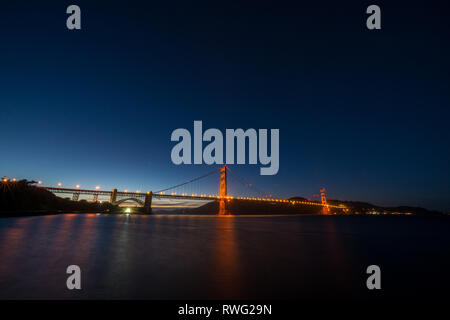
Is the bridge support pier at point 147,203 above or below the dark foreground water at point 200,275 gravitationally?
below

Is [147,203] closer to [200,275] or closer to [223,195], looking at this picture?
[223,195]

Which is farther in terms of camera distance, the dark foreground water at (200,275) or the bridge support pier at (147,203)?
the bridge support pier at (147,203)

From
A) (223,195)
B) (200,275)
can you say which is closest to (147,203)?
(223,195)

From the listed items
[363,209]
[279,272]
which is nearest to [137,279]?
[279,272]

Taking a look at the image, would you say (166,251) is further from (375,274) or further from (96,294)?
(375,274)

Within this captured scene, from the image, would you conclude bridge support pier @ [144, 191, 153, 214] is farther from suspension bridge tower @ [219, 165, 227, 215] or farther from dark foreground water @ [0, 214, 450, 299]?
dark foreground water @ [0, 214, 450, 299]

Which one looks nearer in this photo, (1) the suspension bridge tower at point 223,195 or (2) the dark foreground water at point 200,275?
(2) the dark foreground water at point 200,275

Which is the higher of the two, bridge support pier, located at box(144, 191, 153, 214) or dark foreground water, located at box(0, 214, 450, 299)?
dark foreground water, located at box(0, 214, 450, 299)

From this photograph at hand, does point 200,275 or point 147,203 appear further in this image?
point 147,203

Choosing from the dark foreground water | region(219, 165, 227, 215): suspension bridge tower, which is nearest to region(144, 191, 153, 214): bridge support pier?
region(219, 165, 227, 215): suspension bridge tower

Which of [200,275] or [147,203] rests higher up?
[200,275]

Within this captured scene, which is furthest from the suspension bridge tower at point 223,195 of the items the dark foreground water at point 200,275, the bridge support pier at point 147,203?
the dark foreground water at point 200,275

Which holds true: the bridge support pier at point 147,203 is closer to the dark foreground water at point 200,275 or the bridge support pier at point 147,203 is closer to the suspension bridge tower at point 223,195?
the suspension bridge tower at point 223,195
